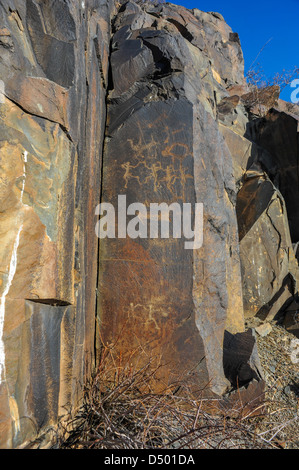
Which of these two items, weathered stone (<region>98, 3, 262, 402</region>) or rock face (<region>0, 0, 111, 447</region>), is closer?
rock face (<region>0, 0, 111, 447</region>)

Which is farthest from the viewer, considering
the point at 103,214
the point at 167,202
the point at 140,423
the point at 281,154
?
the point at 281,154

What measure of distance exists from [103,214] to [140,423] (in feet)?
5.16

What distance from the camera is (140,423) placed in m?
2.14

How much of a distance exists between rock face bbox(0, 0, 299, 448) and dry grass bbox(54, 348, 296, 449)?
0.12 meters

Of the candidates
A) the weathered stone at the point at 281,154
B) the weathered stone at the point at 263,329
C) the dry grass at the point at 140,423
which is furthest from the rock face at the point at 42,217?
the weathered stone at the point at 281,154

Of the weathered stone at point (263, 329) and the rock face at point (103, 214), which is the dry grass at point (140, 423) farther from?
the weathered stone at point (263, 329)

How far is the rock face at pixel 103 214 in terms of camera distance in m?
1.93

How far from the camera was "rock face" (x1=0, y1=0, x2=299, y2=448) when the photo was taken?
1.93 metres

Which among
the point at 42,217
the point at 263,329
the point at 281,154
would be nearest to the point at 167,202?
the point at 42,217

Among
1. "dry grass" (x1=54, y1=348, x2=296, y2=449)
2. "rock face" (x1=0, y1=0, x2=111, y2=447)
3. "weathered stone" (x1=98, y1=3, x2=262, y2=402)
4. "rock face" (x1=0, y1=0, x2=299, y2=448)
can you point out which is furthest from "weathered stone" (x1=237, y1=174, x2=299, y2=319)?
"rock face" (x1=0, y1=0, x2=111, y2=447)

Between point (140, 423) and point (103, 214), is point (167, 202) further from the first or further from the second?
point (140, 423)

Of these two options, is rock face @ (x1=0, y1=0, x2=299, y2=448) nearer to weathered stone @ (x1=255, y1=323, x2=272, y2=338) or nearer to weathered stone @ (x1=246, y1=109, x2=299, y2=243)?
weathered stone @ (x1=255, y1=323, x2=272, y2=338)
